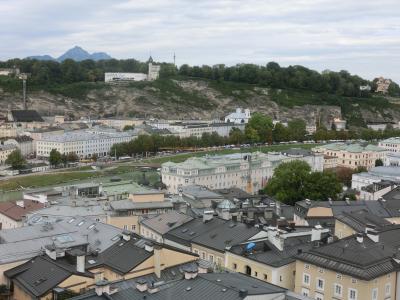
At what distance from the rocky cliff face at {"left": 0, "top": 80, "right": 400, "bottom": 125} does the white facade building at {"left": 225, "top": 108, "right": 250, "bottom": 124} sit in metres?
11.4

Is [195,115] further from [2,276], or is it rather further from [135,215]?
[2,276]

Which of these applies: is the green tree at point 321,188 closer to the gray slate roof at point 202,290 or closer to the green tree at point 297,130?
the gray slate roof at point 202,290

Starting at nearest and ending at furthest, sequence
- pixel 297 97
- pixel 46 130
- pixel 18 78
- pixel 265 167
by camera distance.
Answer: pixel 265 167 < pixel 46 130 < pixel 18 78 < pixel 297 97

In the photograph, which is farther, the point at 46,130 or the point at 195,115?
the point at 195,115

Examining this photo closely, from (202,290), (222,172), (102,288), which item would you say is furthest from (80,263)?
(222,172)

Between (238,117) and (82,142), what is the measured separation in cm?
5672

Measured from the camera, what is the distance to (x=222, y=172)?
8475 centimetres

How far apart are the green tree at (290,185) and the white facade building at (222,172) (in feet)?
47.9

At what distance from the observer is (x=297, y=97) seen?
7697 inches

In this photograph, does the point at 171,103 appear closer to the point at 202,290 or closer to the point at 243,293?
the point at 202,290

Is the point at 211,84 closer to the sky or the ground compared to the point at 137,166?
closer to the sky

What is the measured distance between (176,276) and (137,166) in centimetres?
7954

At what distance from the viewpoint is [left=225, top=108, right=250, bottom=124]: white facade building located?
168625 mm

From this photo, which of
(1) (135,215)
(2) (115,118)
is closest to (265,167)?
(1) (135,215)
